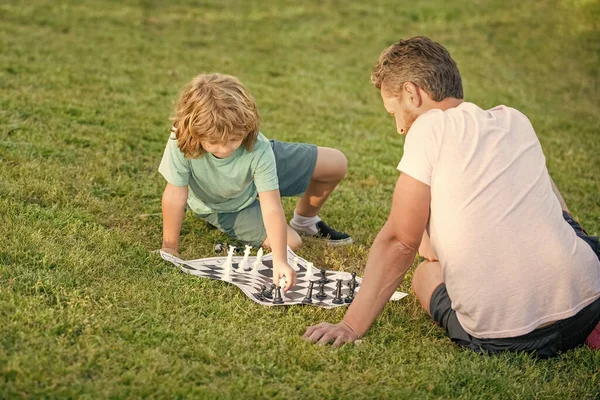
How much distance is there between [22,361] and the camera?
343cm

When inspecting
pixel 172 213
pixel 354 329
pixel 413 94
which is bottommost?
pixel 354 329

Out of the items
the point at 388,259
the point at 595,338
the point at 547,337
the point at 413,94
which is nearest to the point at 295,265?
the point at 388,259

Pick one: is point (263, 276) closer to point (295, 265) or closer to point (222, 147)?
point (295, 265)

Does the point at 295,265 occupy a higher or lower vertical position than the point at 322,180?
lower

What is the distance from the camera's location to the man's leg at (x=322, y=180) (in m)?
5.96

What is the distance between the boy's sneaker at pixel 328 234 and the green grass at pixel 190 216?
147mm

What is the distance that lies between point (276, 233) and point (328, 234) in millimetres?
1158

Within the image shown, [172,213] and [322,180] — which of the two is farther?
[322,180]

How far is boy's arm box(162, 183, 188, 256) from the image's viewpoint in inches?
206

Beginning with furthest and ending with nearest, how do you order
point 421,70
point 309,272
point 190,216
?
point 190,216
point 309,272
point 421,70

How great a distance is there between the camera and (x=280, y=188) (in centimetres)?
581

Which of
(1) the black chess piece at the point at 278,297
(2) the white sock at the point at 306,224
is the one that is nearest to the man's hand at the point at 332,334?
(1) the black chess piece at the point at 278,297

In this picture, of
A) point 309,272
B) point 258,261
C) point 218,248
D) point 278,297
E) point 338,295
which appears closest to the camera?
point 278,297

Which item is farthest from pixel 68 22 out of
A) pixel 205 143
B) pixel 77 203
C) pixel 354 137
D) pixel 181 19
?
pixel 205 143
